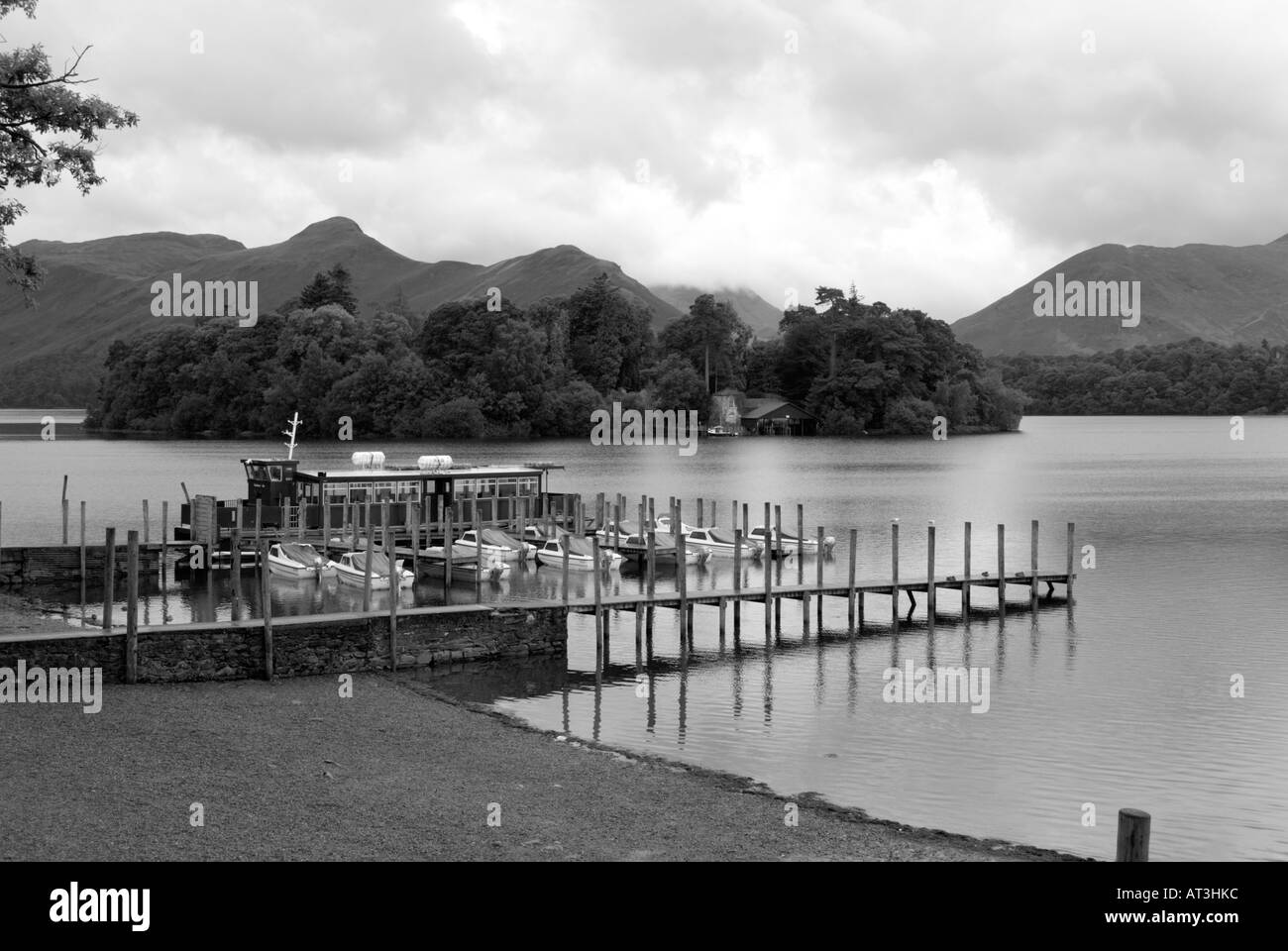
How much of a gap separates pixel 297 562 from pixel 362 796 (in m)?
30.9

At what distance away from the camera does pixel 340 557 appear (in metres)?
48.2

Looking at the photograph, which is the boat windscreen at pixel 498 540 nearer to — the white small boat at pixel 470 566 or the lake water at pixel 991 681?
the white small boat at pixel 470 566

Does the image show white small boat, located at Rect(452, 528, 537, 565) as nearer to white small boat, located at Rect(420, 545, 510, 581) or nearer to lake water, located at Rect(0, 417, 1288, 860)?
white small boat, located at Rect(420, 545, 510, 581)

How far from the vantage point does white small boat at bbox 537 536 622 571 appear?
48.9 m

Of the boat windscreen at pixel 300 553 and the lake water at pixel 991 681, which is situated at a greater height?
the boat windscreen at pixel 300 553

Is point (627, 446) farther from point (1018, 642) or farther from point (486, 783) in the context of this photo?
A: point (486, 783)

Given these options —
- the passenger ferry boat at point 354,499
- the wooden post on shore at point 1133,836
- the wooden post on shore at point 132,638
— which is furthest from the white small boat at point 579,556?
the wooden post on shore at point 1133,836

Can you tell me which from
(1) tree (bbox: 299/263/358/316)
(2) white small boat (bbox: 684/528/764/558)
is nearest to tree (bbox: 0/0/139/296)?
(2) white small boat (bbox: 684/528/764/558)

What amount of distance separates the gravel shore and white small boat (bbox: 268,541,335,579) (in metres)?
23.4

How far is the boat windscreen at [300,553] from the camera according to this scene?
46.9 meters

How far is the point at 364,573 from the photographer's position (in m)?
44.4

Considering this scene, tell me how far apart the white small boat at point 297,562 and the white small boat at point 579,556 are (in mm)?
8725

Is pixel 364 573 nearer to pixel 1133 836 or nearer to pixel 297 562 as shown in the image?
pixel 297 562
